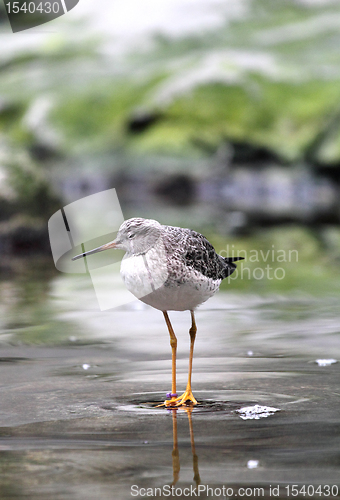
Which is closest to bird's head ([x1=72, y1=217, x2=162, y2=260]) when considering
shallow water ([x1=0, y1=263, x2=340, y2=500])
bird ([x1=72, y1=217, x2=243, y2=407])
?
bird ([x1=72, y1=217, x2=243, y2=407])

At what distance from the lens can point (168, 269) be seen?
18.2 ft

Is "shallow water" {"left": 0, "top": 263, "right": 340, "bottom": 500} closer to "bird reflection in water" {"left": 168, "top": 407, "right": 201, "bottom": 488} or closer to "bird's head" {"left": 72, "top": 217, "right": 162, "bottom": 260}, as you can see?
"bird reflection in water" {"left": 168, "top": 407, "right": 201, "bottom": 488}

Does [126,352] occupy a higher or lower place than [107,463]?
lower

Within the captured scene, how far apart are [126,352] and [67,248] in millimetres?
8011

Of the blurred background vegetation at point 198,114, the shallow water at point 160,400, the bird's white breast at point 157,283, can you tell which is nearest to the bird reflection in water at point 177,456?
the shallow water at point 160,400

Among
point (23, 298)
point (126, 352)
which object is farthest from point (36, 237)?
point (126, 352)

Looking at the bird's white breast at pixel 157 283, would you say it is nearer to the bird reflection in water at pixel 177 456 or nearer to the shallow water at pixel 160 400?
the shallow water at pixel 160 400

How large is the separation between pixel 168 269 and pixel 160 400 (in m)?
0.99

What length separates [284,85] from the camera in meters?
36.1

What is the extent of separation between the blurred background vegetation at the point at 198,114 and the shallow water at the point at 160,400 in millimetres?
7692

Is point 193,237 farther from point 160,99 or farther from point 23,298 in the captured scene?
point 160,99

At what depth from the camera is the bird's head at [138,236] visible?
18.9ft

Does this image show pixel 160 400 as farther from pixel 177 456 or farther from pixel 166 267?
pixel 177 456

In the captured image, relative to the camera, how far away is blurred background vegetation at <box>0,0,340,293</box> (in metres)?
26.5
